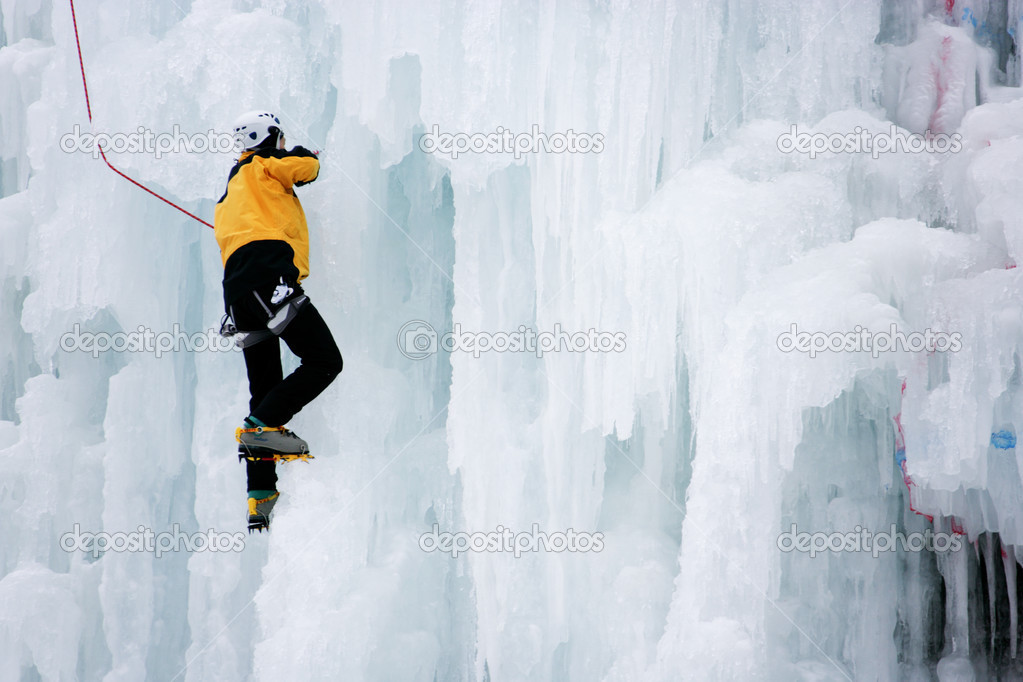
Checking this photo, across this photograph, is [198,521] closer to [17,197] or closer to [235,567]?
[235,567]

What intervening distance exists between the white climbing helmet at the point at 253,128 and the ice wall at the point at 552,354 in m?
0.41

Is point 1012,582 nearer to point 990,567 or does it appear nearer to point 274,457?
point 990,567

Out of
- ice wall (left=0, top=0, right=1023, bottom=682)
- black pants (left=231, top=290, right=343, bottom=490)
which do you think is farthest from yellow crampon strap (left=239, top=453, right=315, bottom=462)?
ice wall (left=0, top=0, right=1023, bottom=682)

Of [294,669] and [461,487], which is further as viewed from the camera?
[461,487]

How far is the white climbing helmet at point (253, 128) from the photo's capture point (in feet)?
10.1

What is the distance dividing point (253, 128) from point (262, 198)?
27 centimetres

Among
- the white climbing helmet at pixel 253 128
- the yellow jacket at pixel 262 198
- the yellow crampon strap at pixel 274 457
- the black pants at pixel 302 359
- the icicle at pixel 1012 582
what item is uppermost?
the white climbing helmet at pixel 253 128

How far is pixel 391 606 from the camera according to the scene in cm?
366

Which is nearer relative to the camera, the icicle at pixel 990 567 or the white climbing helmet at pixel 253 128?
the white climbing helmet at pixel 253 128

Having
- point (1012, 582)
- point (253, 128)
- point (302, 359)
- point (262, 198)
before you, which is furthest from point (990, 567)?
point (253, 128)

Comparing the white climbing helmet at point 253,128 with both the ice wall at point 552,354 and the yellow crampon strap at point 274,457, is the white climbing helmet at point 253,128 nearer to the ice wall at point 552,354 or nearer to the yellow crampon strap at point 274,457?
the ice wall at point 552,354

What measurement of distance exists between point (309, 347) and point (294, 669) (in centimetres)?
137

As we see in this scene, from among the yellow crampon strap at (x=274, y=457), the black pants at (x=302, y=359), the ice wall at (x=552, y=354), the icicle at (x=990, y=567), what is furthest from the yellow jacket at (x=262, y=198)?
the icicle at (x=990, y=567)

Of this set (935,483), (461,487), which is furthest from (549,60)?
(935,483)
